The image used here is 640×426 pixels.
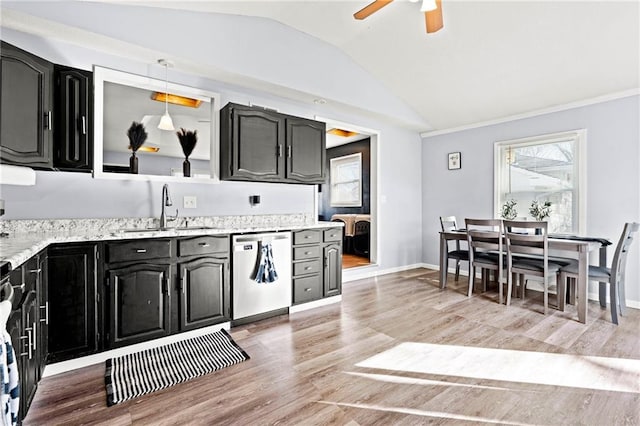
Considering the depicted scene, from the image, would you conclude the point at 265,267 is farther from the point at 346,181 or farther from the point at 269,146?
the point at 346,181

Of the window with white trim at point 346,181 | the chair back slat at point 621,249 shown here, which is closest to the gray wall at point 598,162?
the chair back slat at point 621,249

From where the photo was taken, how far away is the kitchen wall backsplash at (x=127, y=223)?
7.74ft

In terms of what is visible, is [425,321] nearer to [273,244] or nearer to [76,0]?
[273,244]

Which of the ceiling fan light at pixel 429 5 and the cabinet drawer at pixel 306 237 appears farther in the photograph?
the cabinet drawer at pixel 306 237

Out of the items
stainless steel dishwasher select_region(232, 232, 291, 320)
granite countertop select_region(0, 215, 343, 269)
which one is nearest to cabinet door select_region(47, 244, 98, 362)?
granite countertop select_region(0, 215, 343, 269)

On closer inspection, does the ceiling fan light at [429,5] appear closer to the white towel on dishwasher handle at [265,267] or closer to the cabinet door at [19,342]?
the white towel on dishwasher handle at [265,267]

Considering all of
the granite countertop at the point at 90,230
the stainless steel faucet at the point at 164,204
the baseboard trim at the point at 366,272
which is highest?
the stainless steel faucet at the point at 164,204

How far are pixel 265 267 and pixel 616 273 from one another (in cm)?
346

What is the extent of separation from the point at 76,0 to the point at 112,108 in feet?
2.67

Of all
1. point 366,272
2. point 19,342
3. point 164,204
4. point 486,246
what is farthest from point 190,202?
point 486,246

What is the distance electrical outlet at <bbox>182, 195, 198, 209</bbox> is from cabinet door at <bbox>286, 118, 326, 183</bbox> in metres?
1.04

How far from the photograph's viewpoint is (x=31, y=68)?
2.10 meters

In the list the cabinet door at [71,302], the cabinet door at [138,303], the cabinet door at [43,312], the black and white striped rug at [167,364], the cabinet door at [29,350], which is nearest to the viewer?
the cabinet door at [29,350]

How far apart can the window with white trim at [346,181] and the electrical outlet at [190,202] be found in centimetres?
436
